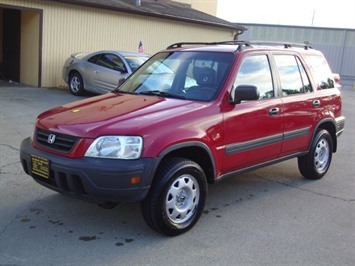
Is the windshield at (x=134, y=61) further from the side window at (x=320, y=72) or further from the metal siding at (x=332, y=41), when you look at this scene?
the metal siding at (x=332, y=41)

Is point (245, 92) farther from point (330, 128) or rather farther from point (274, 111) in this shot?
point (330, 128)

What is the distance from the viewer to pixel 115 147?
3.64m

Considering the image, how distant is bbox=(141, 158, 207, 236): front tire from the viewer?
12.5ft

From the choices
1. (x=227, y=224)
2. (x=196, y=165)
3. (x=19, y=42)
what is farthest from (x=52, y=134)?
(x=19, y=42)

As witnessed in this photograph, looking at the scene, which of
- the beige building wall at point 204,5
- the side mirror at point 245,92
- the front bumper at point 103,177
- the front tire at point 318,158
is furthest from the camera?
the beige building wall at point 204,5

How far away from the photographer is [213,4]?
2742cm

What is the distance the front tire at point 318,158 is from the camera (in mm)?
5840

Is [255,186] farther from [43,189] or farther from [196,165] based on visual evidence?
[43,189]

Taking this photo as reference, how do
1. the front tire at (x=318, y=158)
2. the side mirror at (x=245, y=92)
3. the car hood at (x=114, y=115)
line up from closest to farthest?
the car hood at (x=114, y=115), the side mirror at (x=245, y=92), the front tire at (x=318, y=158)

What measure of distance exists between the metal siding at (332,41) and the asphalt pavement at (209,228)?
2876 centimetres

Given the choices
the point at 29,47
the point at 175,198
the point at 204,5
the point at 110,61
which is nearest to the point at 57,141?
the point at 175,198

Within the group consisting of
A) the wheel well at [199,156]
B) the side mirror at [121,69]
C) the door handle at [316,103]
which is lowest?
the wheel well at [199,156]

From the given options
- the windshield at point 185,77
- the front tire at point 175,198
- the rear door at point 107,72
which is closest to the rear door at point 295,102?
the windshield at point 185,77

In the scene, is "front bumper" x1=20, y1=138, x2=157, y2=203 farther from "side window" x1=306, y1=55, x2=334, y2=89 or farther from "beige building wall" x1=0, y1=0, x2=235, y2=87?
"beige building wall" x1=0, y1=0, x2=235, y2=87
